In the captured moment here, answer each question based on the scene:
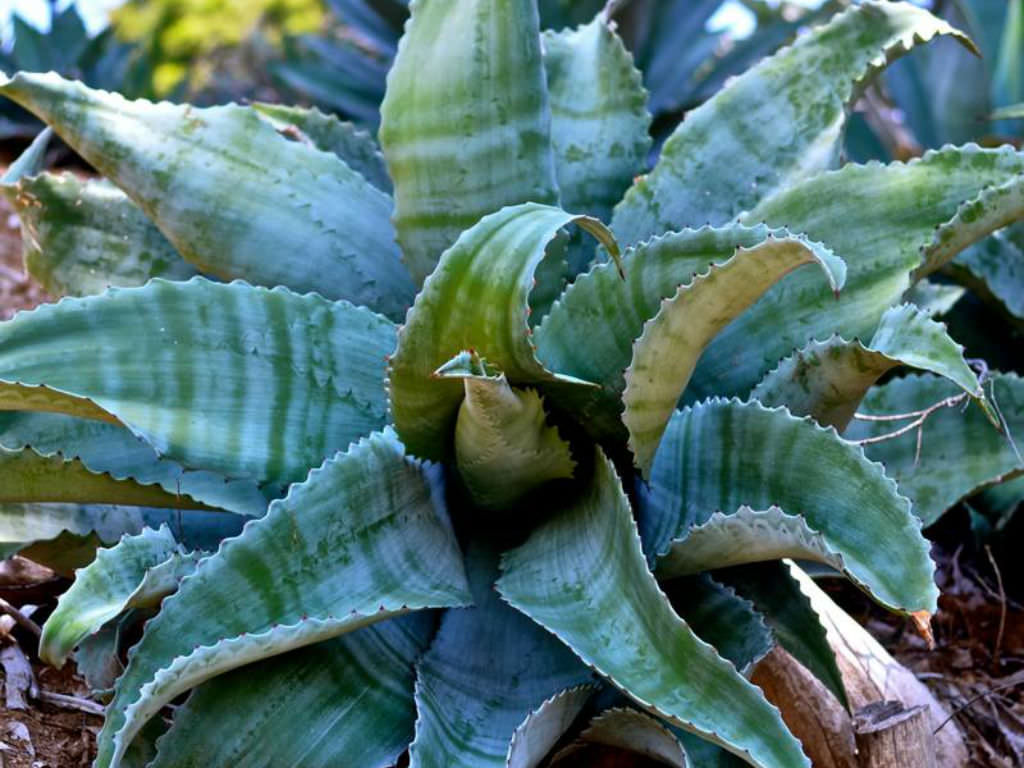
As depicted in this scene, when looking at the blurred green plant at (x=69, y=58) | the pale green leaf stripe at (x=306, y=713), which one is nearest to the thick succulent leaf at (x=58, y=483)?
the pale green leaf stripe at (x=306, y=713)

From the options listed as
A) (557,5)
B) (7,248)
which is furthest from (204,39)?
(7,248)

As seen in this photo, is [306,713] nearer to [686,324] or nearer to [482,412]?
[482,412]

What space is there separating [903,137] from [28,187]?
2.33 metres

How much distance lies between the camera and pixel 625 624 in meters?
1.28

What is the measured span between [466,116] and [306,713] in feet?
2.29

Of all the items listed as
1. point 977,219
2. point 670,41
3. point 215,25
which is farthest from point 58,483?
point 215,25

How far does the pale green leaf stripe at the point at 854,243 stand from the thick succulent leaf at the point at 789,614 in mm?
213

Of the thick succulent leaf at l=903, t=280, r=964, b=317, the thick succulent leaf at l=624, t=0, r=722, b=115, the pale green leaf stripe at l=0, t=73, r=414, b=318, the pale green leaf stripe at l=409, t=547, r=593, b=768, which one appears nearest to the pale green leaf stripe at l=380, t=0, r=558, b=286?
the pale green leaf stripe at l=0, t=73, r=414, b=318

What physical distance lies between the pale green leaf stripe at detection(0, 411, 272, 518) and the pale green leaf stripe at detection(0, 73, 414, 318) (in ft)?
0.88

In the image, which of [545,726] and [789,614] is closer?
[545,726]

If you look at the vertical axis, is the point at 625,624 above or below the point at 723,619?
above

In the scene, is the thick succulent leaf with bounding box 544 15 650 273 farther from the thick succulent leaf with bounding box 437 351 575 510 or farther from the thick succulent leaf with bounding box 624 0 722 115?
the thick succulent leaf with bounding box 624 0 722 115

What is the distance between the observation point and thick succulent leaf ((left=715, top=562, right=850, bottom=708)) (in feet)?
4.78

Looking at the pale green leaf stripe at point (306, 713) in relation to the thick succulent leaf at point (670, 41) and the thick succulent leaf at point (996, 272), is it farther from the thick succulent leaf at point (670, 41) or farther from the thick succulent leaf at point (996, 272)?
the thick succulent leaf at point (670, 41)
